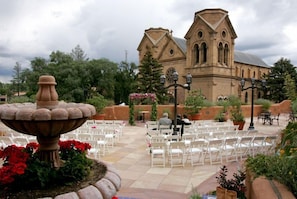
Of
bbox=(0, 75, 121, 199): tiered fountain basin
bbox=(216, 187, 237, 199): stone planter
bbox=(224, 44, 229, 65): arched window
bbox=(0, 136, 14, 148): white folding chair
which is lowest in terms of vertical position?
bbox=(216, 187, 237, 199): stone planter

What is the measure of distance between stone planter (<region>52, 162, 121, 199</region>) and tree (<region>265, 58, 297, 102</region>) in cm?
4441

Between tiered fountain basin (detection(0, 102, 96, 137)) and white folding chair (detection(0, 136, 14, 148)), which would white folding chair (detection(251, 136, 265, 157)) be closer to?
tiered fountain basin (detection(0, 102, 96, 137))

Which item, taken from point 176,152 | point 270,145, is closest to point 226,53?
point 270,145

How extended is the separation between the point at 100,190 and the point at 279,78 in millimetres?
46027

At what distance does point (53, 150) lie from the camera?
13.5 ft

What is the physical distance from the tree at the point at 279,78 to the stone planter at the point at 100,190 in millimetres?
44411

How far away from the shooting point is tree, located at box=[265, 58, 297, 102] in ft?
141

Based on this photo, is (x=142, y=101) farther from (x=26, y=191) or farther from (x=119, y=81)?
(x=26, y=191)

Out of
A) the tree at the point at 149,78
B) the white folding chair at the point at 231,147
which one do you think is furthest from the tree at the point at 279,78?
the white folding chair at the point at 231,147

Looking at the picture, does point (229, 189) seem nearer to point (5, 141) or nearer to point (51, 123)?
point (51, 123)

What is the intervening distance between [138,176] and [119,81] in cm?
3886

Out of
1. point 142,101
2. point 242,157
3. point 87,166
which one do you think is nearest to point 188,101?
point 142,101

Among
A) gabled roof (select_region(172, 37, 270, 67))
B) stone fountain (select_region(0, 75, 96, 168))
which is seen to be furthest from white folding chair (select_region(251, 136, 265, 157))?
gabled roof (select_region(172, 37, 270, 67))

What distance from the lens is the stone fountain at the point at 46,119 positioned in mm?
3475
